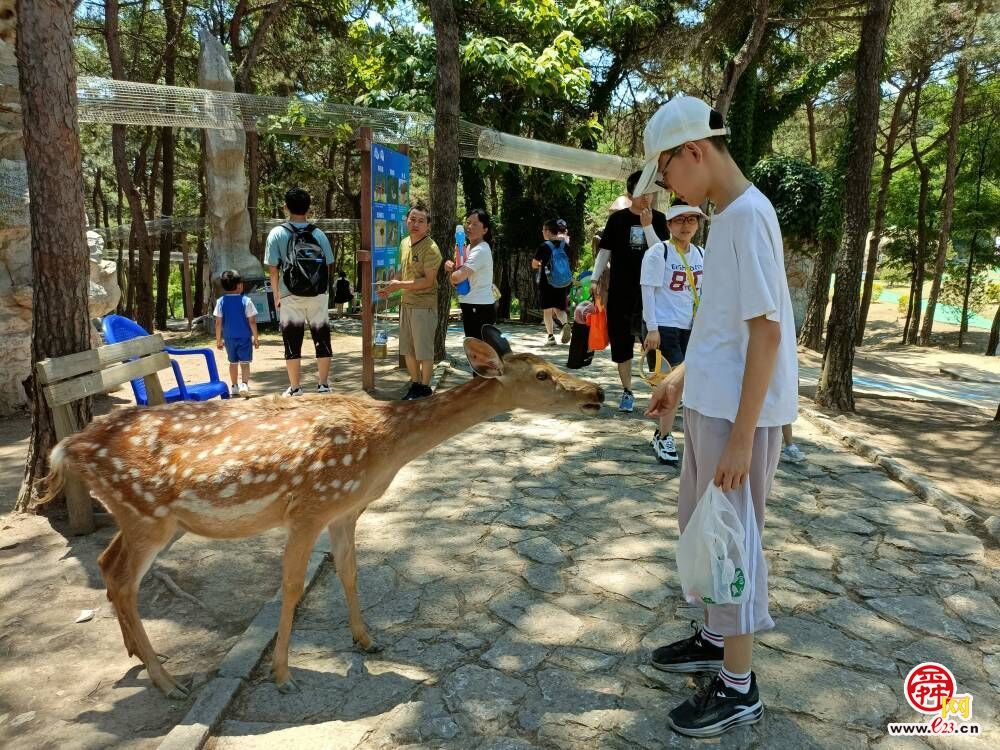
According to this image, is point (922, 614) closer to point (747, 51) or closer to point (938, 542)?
point (938, 542)

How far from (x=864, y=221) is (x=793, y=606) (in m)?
6.29

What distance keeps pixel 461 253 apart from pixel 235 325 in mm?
3544

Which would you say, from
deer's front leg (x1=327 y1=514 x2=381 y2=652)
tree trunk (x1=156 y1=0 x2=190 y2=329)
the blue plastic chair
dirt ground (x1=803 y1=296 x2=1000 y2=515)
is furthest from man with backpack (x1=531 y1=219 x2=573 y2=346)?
tree trunk (x1=156 y1=0 x2=190 y2=329)

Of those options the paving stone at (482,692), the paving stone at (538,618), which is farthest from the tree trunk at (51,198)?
the paving stone at (482,692)

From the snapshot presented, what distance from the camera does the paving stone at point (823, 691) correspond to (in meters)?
2.90

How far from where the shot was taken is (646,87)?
67.6ft

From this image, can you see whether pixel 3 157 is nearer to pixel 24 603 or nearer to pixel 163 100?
pixel 163 100

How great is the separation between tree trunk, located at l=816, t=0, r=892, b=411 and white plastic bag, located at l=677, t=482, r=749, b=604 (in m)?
6.81

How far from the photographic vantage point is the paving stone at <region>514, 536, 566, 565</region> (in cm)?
429

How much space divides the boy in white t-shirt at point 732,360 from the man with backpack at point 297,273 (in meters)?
5.11

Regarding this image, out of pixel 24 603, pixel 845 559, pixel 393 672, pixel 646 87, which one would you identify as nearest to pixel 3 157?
pixel 24 603

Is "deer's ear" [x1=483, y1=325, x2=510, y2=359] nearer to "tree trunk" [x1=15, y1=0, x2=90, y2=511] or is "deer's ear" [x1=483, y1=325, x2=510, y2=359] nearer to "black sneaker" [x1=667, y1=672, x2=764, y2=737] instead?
"black sneaker" [x1=667, y1=672, x2=764, y2=737]

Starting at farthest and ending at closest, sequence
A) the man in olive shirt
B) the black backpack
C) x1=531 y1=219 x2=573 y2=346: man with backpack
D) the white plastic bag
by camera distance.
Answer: x1=531 y1=219 x2=573 y2=346: man with backpack, the man in olive shirt, the black backpack, the white plastic bag

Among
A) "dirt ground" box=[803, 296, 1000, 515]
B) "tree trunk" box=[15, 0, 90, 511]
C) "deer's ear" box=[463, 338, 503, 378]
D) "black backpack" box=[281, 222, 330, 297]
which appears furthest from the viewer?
"black backpack" box=[281, 222, 330, 297]
